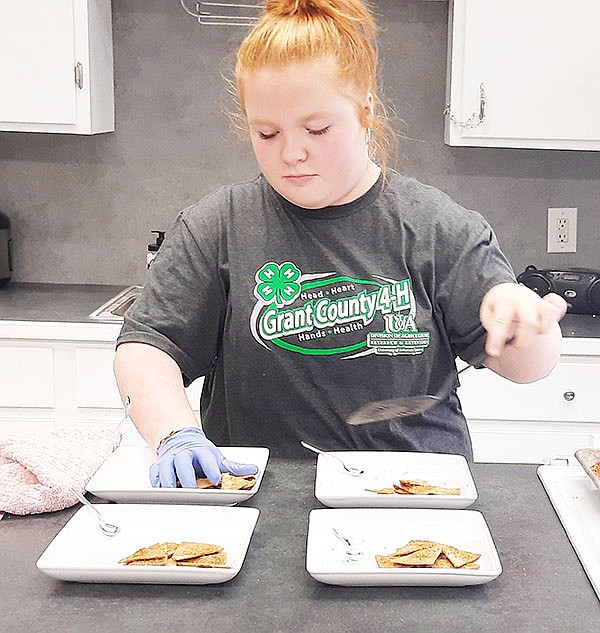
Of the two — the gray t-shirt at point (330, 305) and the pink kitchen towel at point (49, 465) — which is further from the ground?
the gray t-shirt at point (330, 305)

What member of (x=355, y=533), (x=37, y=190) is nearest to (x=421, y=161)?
(x=37, y=190)

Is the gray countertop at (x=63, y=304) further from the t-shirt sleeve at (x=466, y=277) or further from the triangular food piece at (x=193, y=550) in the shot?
the triangular food piece at (x=193, y=550)

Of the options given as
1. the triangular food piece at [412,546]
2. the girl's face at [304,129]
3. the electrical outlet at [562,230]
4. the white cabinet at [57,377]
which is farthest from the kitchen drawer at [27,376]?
the triangular food piece at [412,546]

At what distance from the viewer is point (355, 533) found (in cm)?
119

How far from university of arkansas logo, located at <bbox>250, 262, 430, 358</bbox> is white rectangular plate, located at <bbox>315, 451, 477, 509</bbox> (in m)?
0.20

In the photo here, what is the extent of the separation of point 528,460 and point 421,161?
3.27 feet

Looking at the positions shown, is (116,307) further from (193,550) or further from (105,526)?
(193,550)

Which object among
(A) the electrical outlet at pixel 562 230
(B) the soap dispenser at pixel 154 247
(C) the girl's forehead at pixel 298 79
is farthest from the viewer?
(A) the electrical outlet at pixel 562 230

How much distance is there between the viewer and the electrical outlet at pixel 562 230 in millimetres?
3059

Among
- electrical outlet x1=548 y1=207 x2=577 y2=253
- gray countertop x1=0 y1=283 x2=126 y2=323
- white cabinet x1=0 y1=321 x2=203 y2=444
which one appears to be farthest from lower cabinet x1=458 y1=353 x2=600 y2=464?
gray countertop x1=0 y1=283 x2=126 y2=323

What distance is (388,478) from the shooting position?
1.37 meters

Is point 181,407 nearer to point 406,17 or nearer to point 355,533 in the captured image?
point 355,533

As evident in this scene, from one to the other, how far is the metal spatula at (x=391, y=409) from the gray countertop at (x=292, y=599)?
1.13 feet

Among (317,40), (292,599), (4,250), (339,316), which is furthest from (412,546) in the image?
(4,250)
